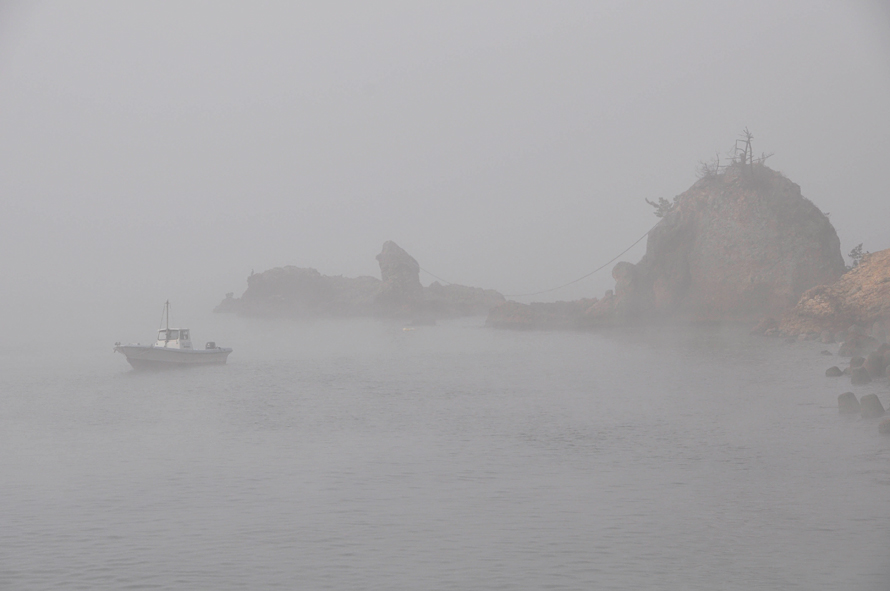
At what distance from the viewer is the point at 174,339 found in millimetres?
51844

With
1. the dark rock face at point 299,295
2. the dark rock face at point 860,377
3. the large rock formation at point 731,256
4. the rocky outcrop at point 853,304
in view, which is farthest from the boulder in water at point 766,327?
the dark rock face at point 299,295

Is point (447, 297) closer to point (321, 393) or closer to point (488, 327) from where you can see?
point (488, 327)

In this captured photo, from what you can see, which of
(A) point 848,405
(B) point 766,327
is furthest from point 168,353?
(B) point 766,327

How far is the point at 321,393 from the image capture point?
40.8 metres

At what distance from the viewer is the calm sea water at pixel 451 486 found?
1403 centimetres

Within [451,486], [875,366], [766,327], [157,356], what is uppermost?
[766,327]

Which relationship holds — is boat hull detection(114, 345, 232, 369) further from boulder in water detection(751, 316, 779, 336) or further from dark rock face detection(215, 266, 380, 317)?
dark rock face detection(215, 266, 380, 317)

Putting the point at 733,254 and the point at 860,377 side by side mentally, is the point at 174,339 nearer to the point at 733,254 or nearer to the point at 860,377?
the point at 860,377

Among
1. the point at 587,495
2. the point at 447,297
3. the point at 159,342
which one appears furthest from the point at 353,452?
the point at 447,297

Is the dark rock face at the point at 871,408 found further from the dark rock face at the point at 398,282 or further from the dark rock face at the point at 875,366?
the dark rock face at the point at 398,282

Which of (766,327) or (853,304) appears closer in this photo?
(853,304)

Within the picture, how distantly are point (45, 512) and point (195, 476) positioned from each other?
14.4ft

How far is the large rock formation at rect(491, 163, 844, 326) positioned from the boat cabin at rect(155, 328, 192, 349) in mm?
54825

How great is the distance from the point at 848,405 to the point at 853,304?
105ft
